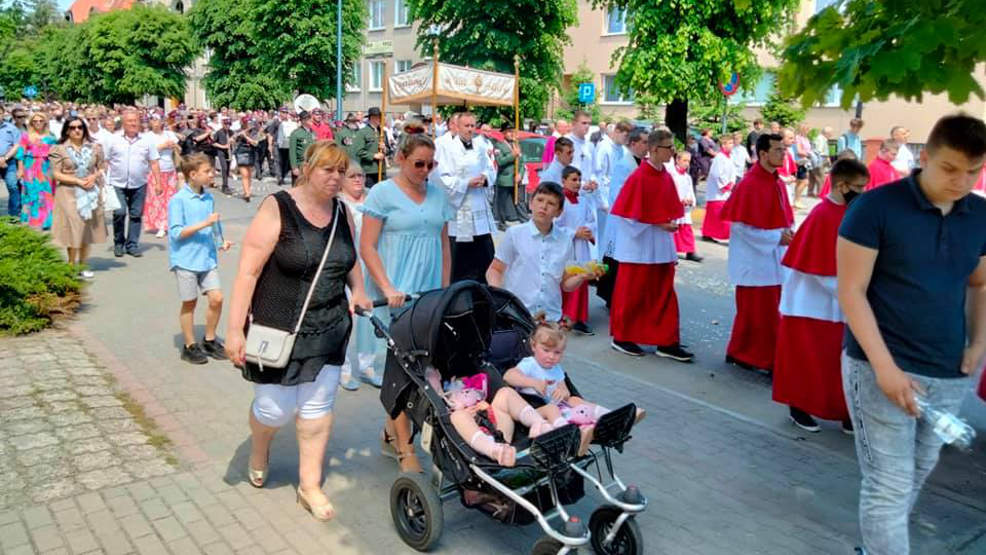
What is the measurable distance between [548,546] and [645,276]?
4.43 metres

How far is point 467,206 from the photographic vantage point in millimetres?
8383

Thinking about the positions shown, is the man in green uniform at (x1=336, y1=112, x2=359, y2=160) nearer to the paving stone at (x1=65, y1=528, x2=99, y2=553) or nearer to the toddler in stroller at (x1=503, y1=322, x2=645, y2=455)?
the toddler in stroller at (x1=503, y1=322, x2=645, y2=455)

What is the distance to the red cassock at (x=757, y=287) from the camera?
710 centimetres

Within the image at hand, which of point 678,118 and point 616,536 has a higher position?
point 678,118

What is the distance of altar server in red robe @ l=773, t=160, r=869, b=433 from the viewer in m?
5.78

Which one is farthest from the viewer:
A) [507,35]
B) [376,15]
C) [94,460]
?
[376,15]

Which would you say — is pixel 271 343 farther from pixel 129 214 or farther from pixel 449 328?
pixel 129 214

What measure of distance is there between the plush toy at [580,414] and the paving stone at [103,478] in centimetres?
261

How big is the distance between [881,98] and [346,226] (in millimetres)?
2674

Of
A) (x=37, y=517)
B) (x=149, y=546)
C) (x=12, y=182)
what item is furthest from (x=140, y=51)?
(x=149, y=546)

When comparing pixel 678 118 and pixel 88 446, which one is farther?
pixel 678 118

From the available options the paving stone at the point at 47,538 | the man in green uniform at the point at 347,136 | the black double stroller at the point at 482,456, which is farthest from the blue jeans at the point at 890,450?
the man in green uniform at the point at 347,136

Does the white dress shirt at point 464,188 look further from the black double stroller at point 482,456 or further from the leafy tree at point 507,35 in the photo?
the leafy tree at point 507,35

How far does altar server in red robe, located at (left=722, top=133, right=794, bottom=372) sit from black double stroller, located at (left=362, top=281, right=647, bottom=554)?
3181 mm
